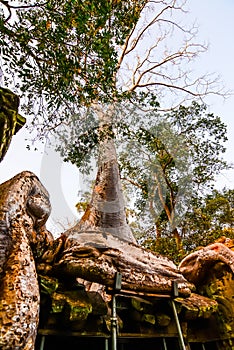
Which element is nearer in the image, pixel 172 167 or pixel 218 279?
pixel 218 279

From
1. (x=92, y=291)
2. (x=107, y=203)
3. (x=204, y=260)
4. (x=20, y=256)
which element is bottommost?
(x=92, y=291)

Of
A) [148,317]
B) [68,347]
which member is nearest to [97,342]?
[68,347]

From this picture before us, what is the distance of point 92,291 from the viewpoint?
2418mm

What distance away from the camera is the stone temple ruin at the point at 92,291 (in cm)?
166

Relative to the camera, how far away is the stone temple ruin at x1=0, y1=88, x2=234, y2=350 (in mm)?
1659

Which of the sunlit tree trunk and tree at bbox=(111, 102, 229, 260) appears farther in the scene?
tree at bbox=(111, 102, 229, 260)

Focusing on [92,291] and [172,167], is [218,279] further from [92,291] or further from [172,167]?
[172,167]

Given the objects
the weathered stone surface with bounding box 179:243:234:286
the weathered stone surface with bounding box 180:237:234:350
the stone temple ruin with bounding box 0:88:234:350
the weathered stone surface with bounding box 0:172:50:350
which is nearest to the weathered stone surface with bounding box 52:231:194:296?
the stone temple ruin with bounding box 0:88:234:350

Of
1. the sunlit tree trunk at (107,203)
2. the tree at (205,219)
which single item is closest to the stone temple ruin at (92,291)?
the sunlit tree trunk at (107,203)

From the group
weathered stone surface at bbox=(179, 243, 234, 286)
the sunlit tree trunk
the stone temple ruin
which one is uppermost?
the sunlit tree trunk

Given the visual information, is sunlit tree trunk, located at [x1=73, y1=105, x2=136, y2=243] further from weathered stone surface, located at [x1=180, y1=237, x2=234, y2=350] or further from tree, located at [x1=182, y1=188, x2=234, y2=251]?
tree, located at [x1=182, y1=188, x2=234, y2=251]

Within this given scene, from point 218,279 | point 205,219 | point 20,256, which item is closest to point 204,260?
point 218,279

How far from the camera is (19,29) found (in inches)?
127

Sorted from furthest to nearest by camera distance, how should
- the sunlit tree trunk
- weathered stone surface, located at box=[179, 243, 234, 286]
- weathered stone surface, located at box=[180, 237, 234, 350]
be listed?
the sunlit tree trunk < weathered stone surface, located at box=[179, 243, 234, 286] < weathered stone surface, located at box=[180, 237, 234, 350]
